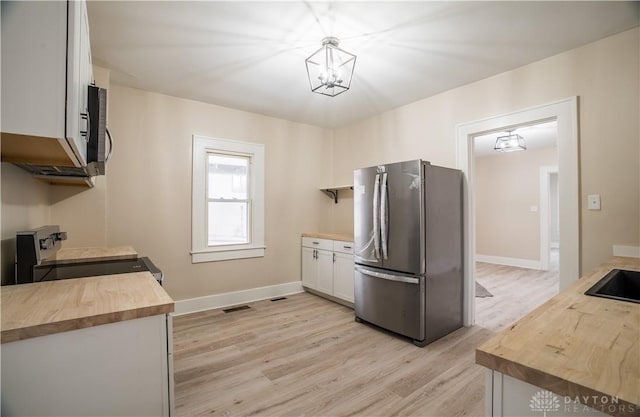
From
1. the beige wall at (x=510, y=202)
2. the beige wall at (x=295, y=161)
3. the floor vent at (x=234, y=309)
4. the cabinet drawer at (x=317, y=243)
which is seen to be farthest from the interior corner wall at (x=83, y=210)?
the beige wall at (x=510, y=202)

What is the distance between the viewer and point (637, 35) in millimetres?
2086

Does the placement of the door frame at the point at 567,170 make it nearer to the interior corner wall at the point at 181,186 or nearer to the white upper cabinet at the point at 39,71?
the interior corner wall at the point at 181,186

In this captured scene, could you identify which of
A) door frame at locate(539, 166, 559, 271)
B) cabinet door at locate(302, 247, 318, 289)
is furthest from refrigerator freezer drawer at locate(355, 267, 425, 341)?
door frame at locate(539, 166, 559, 271)

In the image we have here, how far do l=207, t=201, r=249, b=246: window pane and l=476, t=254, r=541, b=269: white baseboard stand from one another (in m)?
5.67

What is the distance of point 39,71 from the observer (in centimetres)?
→ 89

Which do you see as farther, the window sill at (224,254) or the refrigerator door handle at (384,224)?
the window sill at (224,254)

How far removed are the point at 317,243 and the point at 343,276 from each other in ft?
2.10

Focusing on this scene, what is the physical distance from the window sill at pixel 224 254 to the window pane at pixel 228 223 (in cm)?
12

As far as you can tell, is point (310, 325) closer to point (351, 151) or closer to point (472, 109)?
point (351, 151)

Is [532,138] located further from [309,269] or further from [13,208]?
[13,208]

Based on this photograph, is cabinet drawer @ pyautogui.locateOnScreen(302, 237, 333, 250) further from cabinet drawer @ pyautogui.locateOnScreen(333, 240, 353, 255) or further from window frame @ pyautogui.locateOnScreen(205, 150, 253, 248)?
window frame @ pyautogui.locateOnScreen(205, 150, 253, 248)

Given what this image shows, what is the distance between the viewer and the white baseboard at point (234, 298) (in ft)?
11.3

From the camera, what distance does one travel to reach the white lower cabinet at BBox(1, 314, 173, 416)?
900mm

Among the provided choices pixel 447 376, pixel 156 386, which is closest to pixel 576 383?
pixel 156 386
